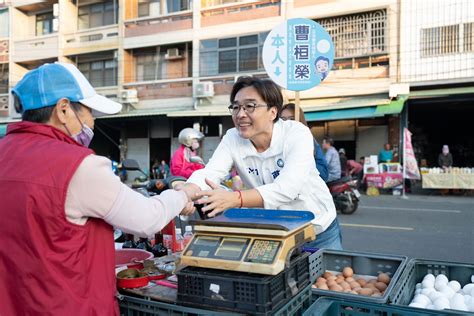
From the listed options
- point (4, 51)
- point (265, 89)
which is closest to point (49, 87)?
point (265, 89)

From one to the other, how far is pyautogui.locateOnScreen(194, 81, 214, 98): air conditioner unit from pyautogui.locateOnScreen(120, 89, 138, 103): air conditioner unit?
3.74 metres

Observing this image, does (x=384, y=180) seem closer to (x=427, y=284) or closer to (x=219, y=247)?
(x=427, y=284)

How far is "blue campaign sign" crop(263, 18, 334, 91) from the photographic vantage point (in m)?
3.78

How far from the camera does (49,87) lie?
137 centimetres

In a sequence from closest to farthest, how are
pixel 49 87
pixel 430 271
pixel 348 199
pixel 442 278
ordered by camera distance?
pixel 49 87
pixel 442 278
pixel 430 271
pixel 348 199

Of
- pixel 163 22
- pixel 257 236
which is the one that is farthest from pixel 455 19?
pixel 257 236

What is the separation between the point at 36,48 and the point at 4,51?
2856 millimetres

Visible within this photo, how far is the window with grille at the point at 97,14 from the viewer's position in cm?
2088

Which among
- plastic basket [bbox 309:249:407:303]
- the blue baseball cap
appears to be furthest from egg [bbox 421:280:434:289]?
the blue baseball cap

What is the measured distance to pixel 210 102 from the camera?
57.6 feet

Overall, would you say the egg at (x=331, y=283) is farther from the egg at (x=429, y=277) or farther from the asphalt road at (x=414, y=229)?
the asphalt road at (x=414, y=229)

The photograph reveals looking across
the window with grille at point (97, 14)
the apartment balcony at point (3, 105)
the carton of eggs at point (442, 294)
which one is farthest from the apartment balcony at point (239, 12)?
the carton of eggs at point (442, 294)

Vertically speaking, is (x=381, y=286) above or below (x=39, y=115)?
below

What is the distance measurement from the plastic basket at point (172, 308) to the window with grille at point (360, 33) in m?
14.1
